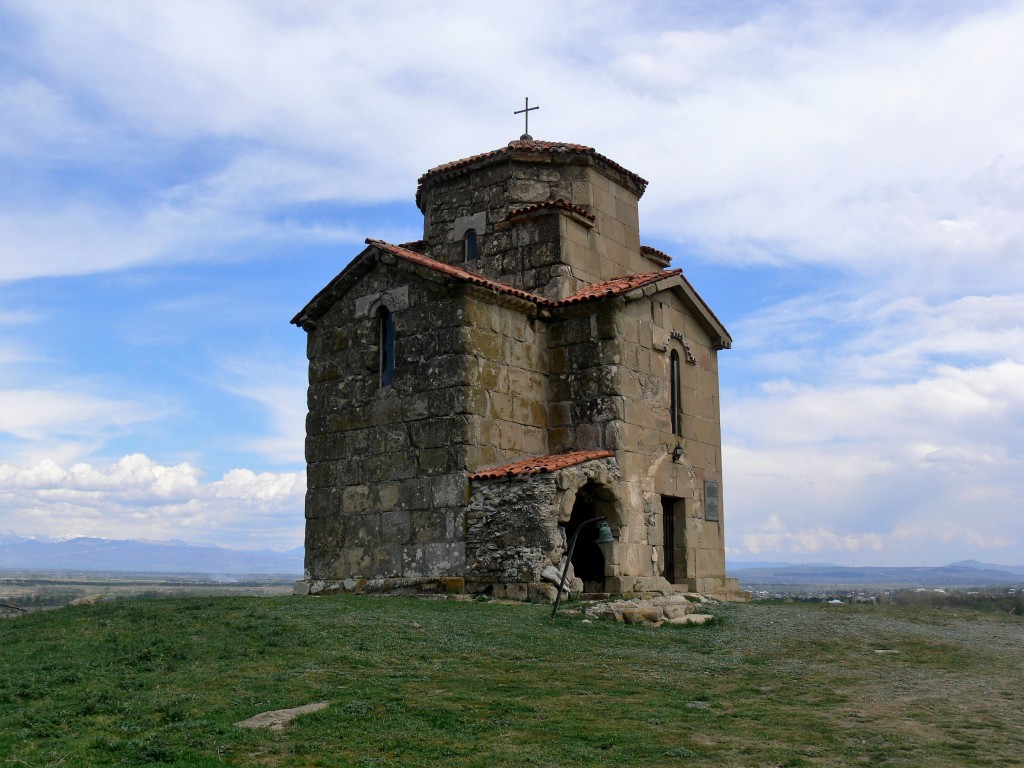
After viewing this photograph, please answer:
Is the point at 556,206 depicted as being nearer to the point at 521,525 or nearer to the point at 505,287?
the point at 505,287

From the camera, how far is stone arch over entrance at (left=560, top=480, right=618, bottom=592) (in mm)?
17422

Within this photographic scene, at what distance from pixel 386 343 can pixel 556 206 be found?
14.1ft

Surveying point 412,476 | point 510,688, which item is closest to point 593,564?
point 412,476

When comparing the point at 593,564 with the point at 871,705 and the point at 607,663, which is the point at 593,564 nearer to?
the point at 607,663

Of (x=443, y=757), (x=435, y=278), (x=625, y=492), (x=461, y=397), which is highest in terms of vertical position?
(x=435, y=278)

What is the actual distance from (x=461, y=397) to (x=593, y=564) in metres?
4.51

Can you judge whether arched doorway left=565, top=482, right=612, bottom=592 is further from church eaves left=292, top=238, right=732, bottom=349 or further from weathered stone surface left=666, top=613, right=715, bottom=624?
church eaves left=292, top=238, right=732, bottom=349

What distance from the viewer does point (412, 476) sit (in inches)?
702

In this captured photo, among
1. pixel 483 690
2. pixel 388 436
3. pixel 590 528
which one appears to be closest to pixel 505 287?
pixel 388 436

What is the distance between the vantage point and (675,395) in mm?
19922

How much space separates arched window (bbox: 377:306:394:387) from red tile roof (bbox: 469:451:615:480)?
9.42 feet

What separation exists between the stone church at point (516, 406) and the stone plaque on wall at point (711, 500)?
0.05 metres

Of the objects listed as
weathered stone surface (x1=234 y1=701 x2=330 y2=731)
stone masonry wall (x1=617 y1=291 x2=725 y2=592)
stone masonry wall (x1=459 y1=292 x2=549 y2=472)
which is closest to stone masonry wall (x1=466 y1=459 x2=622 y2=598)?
stone masonry wall (x1=459 y1=292 x2=549 y2=472)

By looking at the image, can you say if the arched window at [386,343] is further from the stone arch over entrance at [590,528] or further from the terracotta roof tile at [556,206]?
the stone arch over entrance at [590,528]
